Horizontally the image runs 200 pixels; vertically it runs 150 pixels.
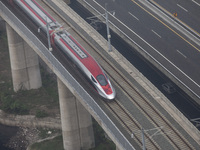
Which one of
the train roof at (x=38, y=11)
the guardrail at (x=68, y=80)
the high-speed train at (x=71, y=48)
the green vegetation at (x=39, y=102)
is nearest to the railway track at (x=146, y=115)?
the high-speed train at (x=71, y=48)

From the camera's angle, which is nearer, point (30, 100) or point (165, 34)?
point (165, 34)

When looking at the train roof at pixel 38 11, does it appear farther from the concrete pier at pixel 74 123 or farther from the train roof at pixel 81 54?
the concrete pier at pixel 74 123

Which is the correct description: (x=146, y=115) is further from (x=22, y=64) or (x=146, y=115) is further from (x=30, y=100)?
(x=22, y=64)

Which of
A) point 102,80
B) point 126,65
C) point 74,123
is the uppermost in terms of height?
point 102,80

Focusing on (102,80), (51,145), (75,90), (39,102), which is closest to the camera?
(75,90)

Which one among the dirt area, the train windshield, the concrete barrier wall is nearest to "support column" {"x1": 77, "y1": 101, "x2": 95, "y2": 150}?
the dirt area

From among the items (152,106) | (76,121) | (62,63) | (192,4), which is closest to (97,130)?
(76,121)

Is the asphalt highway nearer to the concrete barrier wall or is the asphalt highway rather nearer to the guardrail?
the concrete barrier wall

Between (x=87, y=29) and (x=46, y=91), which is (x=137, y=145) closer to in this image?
(x=87, y=29)

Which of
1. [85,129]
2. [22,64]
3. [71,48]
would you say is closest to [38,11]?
[71,48]
